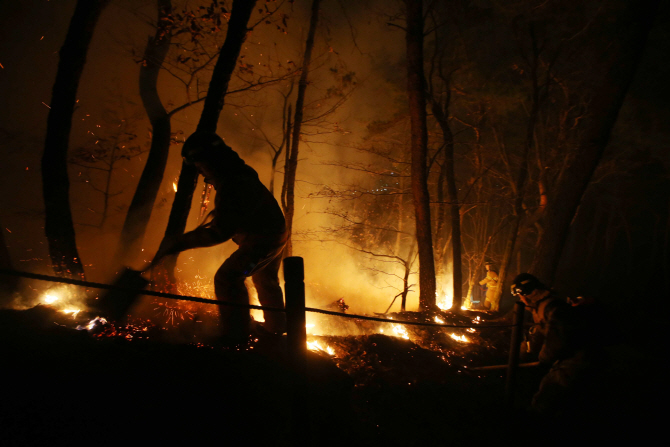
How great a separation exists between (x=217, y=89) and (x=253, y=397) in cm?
458

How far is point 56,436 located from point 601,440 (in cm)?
595

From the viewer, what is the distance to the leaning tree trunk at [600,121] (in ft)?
19.8

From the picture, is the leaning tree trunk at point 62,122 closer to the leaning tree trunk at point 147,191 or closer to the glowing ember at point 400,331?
the leaning tree trunk at point 147,191

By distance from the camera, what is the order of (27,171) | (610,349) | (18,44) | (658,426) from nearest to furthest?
1. (658,426)
2. (610,349)
3. (18,44)
4. (27,171)

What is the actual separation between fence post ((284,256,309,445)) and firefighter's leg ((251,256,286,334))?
1383mm

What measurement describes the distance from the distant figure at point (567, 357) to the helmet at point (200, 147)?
15.7 ft

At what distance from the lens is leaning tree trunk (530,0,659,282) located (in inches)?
237

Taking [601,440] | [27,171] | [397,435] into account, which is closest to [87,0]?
[27,171]

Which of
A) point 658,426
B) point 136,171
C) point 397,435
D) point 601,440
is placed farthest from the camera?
point 136,171

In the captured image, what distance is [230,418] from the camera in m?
2.38

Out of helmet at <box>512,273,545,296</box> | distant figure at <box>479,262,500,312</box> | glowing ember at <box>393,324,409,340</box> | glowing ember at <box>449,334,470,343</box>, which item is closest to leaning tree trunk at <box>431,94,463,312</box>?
distant figure at <box>479,262,500,312</box>

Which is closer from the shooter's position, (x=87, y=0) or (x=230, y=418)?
(x=230, y=418)

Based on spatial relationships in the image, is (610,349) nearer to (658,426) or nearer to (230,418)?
(658,426)

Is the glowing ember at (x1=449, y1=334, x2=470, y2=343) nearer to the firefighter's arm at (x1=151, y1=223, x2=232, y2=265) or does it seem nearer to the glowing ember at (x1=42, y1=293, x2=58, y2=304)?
the firefighter's arm at (x1=151, y1=223, x2=232, y2=265)
